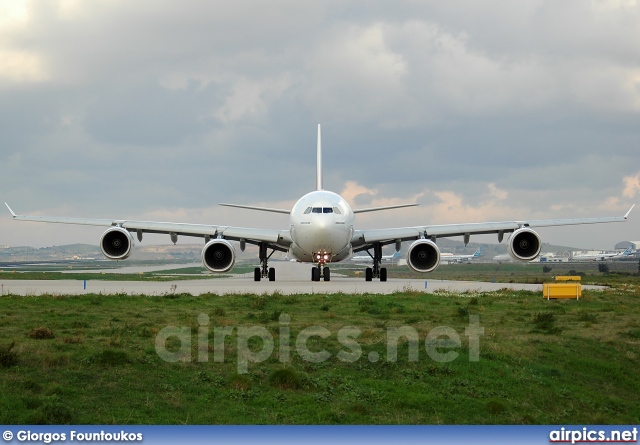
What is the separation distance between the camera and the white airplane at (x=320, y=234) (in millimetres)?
37469

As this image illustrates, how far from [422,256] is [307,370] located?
81.9 ft

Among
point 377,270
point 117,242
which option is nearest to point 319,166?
point 377,270

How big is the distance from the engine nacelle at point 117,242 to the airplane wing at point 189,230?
772 millimetres

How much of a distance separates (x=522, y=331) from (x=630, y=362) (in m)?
2.86

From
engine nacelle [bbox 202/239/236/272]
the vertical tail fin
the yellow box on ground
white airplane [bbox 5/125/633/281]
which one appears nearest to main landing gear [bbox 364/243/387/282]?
white airplane [bbox 5/125/633/281]

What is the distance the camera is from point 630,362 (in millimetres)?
17234

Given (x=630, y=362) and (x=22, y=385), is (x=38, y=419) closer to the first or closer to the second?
(x=22, y=385)

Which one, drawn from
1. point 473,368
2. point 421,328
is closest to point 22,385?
point 473,368

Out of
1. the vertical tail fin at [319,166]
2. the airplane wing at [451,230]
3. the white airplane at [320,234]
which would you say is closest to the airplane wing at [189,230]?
the white airplane at [320,234]

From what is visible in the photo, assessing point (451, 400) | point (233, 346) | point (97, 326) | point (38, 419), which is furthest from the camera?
point (97, 326)

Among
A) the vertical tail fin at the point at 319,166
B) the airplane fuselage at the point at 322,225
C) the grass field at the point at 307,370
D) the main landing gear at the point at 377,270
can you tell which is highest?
the vertical tail fin at the point at 319,166

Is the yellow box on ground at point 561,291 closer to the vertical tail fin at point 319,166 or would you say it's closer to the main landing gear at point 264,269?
the main landing gear at point 264,269

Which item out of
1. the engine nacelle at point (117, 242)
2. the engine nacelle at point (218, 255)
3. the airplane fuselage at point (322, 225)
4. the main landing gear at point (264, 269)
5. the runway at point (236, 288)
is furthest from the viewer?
the main landing gear at point (264, 269)

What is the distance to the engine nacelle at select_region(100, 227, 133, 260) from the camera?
38312 millimetres
